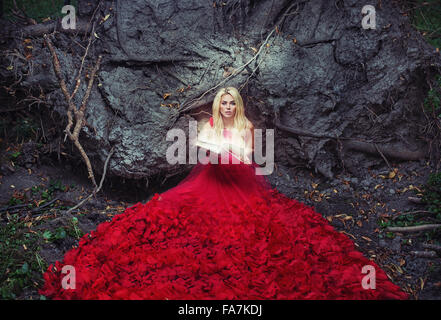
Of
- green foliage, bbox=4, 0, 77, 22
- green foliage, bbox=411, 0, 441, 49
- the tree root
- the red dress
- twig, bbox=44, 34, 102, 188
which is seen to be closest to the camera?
the red dress

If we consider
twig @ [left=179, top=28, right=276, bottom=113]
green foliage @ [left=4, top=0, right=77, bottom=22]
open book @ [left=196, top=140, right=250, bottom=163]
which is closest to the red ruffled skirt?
open book @ [left=196, top=140, right=250, bottom=163]

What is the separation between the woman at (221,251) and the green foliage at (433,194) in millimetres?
1270

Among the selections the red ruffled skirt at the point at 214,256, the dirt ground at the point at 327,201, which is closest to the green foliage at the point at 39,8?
the dirt ground at the point at 327,201

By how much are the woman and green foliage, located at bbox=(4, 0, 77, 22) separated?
340 centimetres

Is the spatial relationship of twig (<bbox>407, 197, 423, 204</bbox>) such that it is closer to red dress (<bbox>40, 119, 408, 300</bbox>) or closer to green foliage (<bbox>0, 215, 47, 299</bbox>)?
red dress (<bbox>40, 119, 408, 300</bbox>)

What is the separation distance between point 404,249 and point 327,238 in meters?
1.01

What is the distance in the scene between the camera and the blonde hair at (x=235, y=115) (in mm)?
3686

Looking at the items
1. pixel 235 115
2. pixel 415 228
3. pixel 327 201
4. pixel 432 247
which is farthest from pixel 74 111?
pixel 432 247

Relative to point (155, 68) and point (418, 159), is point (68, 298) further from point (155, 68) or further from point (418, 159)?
point (418, 159)

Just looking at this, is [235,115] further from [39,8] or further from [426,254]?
[39,8]

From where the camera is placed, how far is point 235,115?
375 cm

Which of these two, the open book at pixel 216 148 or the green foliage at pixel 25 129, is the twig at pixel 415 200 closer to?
the open book at pixel 216 148

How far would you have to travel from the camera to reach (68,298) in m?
2.49

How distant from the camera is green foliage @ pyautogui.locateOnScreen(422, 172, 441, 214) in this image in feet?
12.1
